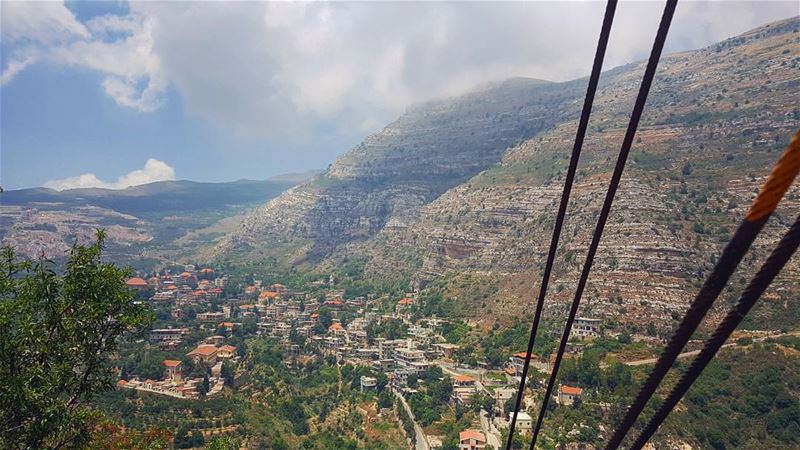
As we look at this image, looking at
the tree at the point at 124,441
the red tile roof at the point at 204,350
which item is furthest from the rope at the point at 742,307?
the red tile roof at the point at 204,350

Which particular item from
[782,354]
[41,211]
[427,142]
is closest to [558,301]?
[782,354]

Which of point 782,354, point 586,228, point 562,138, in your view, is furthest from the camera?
point 562,138

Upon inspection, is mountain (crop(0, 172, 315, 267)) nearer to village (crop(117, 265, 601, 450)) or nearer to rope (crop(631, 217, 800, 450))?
village (crop(117, 265, 601, 450))

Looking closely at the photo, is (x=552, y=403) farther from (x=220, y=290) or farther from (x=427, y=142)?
(x=427, y=142)

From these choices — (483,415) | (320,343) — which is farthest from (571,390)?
(320,343)

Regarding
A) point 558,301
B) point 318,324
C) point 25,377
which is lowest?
point 318,324

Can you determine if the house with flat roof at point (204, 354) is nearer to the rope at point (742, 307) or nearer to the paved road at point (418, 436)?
the paved road at point (418, 436)

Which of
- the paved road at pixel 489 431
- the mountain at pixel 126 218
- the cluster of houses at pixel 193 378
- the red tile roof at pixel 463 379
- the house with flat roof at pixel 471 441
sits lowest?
the cluster of houses at pixel 193 378
